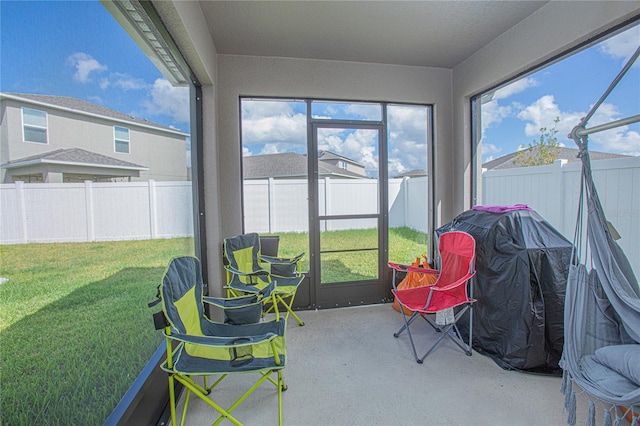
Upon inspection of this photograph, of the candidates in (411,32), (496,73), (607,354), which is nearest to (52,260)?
(607,354)

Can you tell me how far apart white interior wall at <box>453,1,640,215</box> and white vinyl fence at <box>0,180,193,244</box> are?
3.14 metres

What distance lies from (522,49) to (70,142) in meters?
3.43

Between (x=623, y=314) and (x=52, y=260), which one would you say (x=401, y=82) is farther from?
(x=52, y=260)

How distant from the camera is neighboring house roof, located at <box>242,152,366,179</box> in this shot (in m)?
3.45

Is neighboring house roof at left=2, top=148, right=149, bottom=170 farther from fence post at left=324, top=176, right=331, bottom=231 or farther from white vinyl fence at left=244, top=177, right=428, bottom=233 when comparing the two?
fence post at left=324, top=176, right=331, bottom=231

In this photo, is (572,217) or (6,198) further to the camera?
(572,217)

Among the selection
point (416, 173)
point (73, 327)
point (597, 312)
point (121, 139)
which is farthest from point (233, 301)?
point (416, 173)

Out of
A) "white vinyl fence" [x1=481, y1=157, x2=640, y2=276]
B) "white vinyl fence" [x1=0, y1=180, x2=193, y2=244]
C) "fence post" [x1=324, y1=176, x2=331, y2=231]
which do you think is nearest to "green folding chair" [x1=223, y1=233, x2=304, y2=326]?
"fence post" [x1=324, y1=176, x2=331, y2=231]

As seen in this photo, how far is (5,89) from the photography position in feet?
2.92

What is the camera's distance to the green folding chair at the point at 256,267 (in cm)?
296

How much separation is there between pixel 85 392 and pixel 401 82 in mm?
3829

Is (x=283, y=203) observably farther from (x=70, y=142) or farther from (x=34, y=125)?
(x=34, y=125)

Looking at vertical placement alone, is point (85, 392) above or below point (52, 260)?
below

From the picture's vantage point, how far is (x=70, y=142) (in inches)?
46.4
